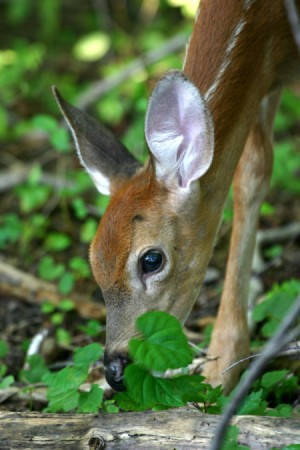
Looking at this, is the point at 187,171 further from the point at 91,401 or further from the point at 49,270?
the point at 49,270

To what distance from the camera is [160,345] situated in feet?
12.1

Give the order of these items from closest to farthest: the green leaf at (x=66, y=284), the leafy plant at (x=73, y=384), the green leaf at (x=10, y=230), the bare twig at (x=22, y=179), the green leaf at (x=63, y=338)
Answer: the leafy plant at (x=73, y=384) < the green leaf at (x=63, y=338) < the green leaf at (x=66, y=284) < the green leaf at (x=10, y=230) < the bare twig at (x=22, y=179)

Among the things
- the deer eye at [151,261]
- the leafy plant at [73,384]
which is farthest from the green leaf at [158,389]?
the deer eye at [151,261]

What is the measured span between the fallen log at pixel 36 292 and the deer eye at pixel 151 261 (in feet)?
6.06

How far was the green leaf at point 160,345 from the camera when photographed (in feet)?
12.0

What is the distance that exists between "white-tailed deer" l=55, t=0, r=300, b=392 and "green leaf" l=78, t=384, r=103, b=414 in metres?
0.12

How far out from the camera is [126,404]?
4.07 m

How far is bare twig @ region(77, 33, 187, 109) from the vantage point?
8.95m

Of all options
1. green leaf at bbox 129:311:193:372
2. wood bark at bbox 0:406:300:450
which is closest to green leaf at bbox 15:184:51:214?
wood bark at bbox 0:406:300:450

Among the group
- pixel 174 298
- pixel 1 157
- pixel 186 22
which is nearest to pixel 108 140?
pixel 174 298

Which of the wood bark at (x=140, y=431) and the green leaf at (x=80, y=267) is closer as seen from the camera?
the wood bark at (x=140, y=431)

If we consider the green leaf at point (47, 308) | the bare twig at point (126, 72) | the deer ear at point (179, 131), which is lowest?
the green leaf at point (47, 308)

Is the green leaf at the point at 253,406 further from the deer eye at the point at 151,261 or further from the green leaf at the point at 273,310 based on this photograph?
the green leaf at the point at 273,310

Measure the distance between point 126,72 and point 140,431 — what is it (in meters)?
5.77
